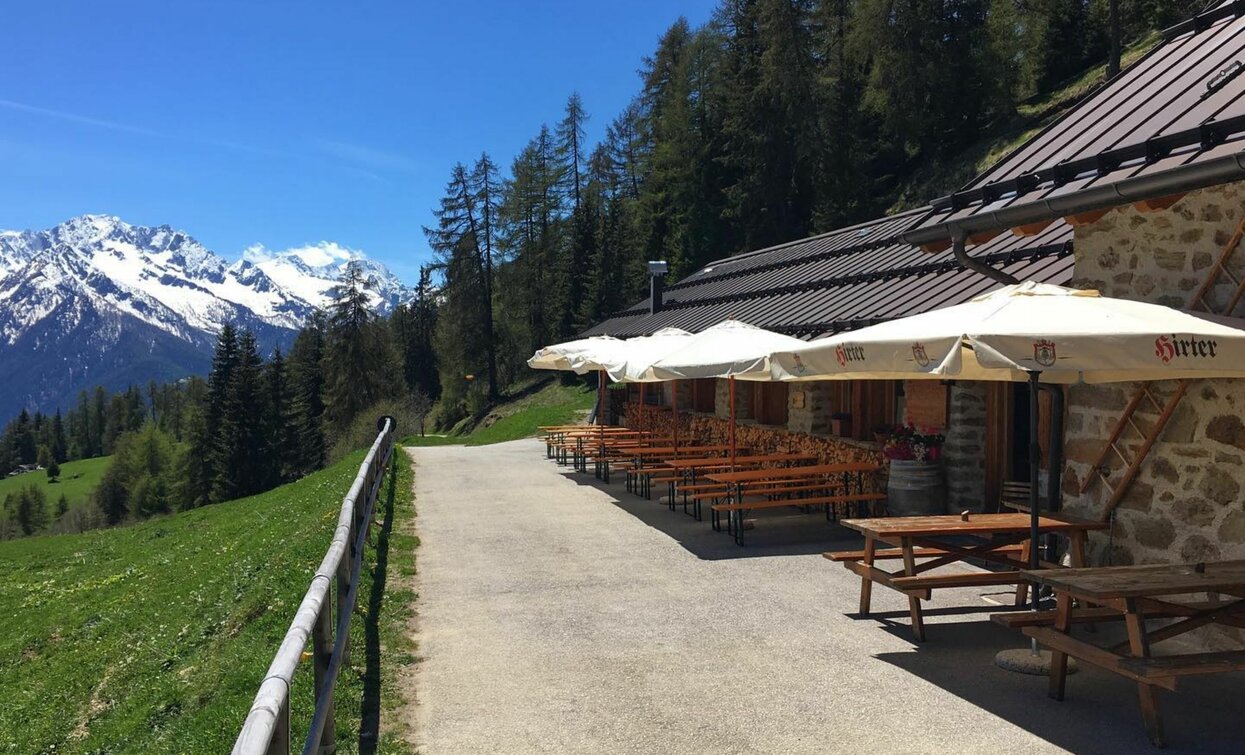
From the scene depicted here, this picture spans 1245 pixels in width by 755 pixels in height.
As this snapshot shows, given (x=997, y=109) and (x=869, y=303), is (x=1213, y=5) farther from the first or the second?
(x=997, y=109)

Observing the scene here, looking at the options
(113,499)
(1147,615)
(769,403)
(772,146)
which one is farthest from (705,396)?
(113,499)

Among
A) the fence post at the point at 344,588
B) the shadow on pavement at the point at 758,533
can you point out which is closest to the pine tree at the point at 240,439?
the shadow on pavement at the point at 758,533

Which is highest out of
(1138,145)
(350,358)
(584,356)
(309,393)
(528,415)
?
(350,358)

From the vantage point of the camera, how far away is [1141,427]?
6.32 metres

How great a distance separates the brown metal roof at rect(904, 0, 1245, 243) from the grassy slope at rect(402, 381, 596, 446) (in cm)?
2288

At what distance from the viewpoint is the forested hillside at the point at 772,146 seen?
45.4m

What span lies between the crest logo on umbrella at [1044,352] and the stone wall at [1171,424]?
1.44 m

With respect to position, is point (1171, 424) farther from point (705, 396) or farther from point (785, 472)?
point (705, 396)

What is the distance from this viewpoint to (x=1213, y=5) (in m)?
7.81

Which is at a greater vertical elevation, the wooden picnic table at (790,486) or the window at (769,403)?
the window at (769,403)

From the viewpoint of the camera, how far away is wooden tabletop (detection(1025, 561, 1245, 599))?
15.0ft

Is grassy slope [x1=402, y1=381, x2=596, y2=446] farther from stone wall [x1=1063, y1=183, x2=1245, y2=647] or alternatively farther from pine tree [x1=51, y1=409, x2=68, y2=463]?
pine tree [x1=51, y1=409, x2=68, y2=463]

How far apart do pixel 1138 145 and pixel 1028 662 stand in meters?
3.45

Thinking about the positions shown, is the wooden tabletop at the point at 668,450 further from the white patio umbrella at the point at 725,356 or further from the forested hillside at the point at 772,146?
the forested hillside at the point at 772,146
